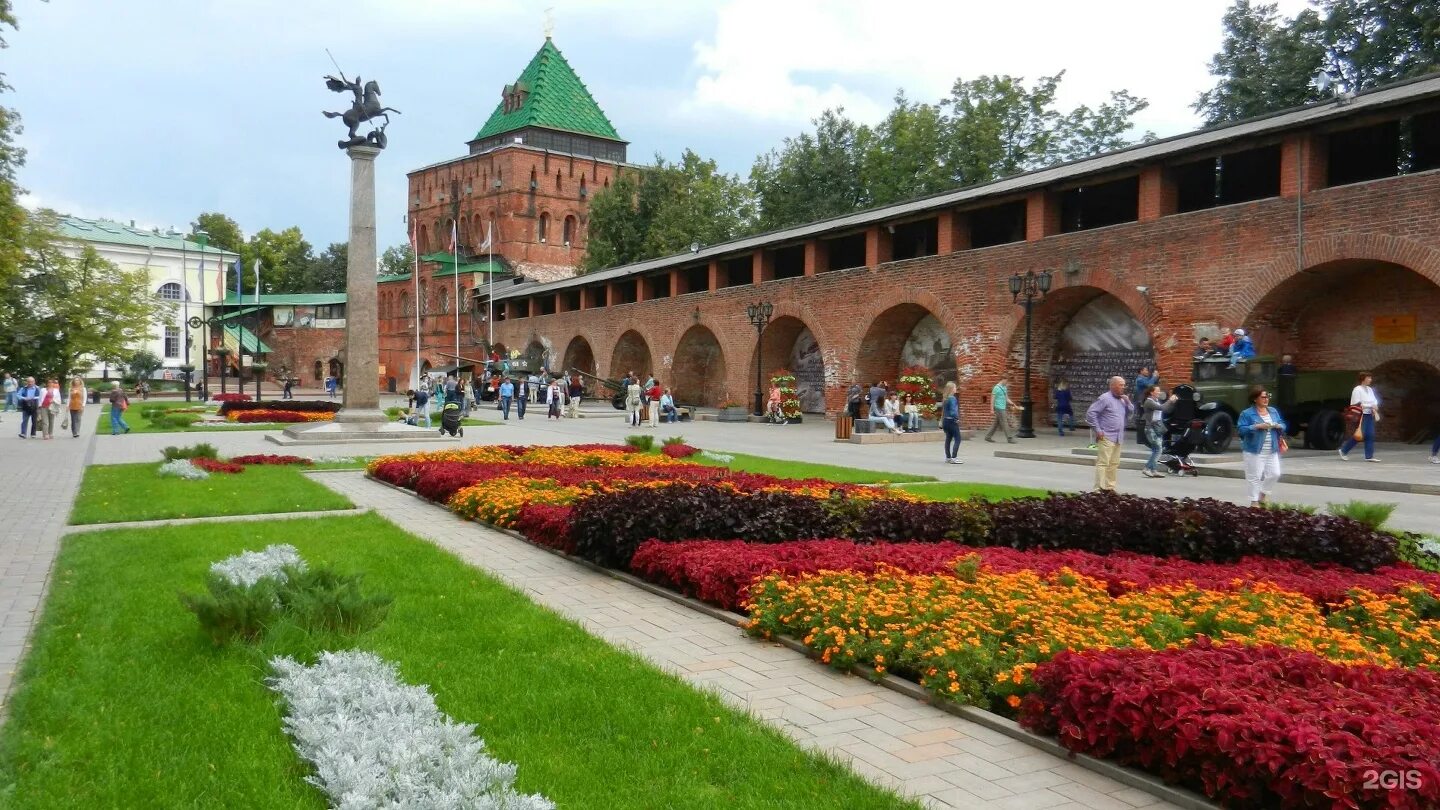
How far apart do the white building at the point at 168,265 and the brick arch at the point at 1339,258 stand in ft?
228

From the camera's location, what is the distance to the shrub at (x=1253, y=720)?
322cm

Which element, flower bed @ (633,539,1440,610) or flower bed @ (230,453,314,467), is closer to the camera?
flower bed @ (633,539,1440,610)

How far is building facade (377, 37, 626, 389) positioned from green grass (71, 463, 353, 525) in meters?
49.8

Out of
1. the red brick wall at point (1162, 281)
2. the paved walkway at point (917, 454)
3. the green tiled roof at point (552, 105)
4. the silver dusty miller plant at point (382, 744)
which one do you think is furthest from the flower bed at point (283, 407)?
the green tiled roof at point (552, 105)

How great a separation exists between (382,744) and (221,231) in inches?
3836

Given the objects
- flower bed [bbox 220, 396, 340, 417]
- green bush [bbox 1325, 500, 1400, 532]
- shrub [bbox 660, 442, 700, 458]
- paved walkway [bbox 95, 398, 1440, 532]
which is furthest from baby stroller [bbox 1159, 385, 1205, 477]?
flower bed [bbox 220, 396, 340, 417]

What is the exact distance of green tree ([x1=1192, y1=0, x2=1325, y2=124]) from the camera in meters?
32.6

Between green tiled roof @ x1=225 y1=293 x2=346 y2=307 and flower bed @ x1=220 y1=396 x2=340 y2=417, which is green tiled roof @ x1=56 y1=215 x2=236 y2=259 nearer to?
green tiled roof @ x1=225 y1=293 x2=346 y2=307

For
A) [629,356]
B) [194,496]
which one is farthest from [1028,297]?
[629,356]

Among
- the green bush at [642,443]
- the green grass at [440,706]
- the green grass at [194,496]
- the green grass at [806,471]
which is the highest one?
the green bush at [642,443]

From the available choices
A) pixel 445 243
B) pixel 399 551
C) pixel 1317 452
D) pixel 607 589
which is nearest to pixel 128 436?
Answer: pixel 399 551

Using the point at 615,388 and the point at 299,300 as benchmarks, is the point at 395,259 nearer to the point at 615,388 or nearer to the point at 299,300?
the point at 299,300

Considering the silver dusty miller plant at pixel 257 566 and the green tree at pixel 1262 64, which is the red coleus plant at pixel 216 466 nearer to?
the silver dusty miller plant at pixel 257 566

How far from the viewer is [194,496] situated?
466 inches
